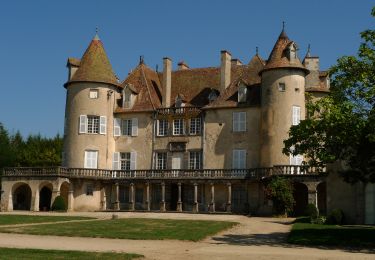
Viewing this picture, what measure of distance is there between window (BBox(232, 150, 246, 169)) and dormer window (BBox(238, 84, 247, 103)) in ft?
12.9

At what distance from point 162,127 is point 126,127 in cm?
321

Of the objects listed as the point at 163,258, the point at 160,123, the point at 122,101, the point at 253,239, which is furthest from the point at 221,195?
the point at 163,258

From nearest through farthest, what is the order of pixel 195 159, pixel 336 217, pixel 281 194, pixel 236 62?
pixel 336 217 < pixel 281 194 < pixel 195 159 < pixel 236 62

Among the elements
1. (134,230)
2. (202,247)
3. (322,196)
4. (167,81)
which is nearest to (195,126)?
(167,81)

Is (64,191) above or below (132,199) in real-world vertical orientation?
above

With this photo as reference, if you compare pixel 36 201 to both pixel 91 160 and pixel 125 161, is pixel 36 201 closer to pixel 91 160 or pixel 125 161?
pixel 91 160

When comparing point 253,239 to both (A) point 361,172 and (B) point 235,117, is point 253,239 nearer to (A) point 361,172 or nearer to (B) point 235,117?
(A) point 361,172

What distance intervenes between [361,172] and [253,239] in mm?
4765

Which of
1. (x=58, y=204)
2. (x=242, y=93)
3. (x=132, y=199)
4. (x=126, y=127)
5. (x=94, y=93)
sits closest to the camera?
(x=58, y=204)

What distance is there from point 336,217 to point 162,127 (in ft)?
Answer: 70.8

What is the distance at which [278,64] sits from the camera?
1599 inches

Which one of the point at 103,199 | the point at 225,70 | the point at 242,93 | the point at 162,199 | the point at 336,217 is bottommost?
the point at 336,217

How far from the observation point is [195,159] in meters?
44.3

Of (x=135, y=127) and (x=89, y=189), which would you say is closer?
(x=89, y=189)
